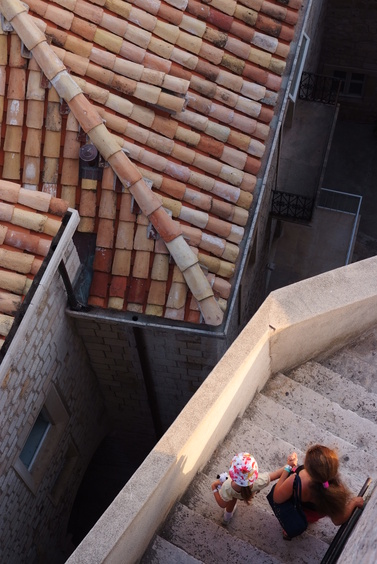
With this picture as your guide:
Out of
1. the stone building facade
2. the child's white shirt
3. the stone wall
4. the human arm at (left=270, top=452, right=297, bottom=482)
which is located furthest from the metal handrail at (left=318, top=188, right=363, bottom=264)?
the child's white shirt

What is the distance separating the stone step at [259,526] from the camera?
5656 millimetres

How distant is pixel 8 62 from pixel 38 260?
2.37 m

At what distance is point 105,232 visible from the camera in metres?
7.88

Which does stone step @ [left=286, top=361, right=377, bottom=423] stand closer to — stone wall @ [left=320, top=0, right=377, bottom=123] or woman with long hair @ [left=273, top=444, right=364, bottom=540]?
woman with long hair @ [left=273, top=444, right=364, bottom=540]

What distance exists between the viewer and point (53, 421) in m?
9.05

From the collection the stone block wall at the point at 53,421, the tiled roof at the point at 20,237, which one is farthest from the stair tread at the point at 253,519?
the tiled roof at the point at 20,237

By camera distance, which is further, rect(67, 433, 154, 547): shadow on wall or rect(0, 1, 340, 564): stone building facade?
rect(67, 433, 154, 547): shadow on wall

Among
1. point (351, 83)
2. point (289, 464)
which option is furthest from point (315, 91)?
point (289, 464)

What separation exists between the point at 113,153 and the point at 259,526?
160 inches

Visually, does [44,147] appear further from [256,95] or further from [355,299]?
[355,299]

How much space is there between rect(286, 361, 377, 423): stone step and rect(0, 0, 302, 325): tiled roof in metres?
1.17

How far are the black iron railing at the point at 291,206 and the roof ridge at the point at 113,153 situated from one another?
5122mm

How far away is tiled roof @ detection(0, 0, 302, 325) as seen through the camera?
768cm

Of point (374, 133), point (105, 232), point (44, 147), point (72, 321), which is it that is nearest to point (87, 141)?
point (44, 147)
